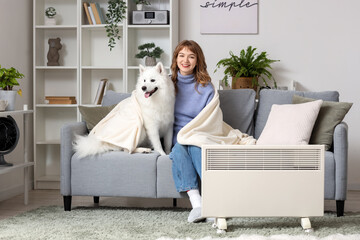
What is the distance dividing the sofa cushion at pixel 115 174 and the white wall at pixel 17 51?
1009 mm

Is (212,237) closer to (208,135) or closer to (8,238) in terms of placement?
(208,135)

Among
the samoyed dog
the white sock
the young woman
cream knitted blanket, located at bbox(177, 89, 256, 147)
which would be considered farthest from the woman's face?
the white sock

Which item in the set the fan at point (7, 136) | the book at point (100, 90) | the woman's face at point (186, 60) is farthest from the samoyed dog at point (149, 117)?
the book at point (100, 90)

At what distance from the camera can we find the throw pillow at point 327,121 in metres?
3.45

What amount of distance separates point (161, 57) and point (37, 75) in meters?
1.13

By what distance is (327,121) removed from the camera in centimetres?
348

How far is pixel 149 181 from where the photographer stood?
11.3 feet

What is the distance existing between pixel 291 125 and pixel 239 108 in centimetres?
52

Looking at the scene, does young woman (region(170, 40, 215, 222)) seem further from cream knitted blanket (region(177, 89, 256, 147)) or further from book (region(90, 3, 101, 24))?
book (region(90, 3, 101, 24))

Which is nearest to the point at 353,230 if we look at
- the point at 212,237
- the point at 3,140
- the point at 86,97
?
the point at 212,237

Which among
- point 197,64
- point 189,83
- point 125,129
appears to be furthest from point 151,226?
point 197,64

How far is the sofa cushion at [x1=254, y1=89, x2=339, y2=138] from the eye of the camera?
12.4ft

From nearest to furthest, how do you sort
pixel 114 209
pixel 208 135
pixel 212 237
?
pixel 212 237 → pixel 208 135 → pixel 114 209

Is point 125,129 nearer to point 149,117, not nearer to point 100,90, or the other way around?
point 149,117
